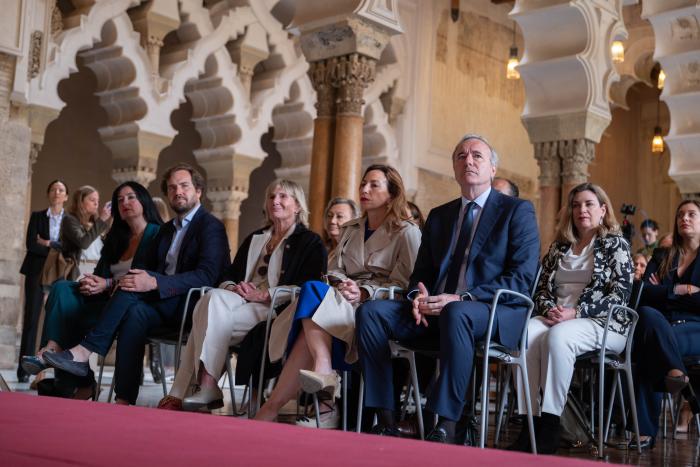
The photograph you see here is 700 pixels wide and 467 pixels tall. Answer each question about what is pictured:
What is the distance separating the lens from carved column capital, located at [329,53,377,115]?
8508mm

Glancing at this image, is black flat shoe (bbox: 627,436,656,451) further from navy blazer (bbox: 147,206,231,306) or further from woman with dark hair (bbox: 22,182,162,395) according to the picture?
woman with dark hair (bbox: 22,182,162,395)

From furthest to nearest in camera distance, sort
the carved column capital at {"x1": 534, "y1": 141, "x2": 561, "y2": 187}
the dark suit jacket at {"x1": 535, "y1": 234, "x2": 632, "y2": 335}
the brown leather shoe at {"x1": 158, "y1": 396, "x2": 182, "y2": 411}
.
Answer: the carved column capital at {"x1": 534, "y1": 141, "x2": 561, "y2": 187} → the brown leather shoe at {"x1": 158, "y1": 396, "x2": 182, "y2": 411} → the dark suit jacket at {"x1": 535, "y1": 234, "x2": 632, "y2": 335}

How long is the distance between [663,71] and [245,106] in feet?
18.7

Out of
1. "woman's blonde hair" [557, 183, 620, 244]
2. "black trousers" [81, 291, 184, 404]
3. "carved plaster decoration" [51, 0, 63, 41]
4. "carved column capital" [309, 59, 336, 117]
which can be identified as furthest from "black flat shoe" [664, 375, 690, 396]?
"carved plaster decoration" [51, 0, 63, 41]

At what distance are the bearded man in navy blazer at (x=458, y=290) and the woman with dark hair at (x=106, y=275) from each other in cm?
184

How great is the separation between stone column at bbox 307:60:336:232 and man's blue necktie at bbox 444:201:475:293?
450 cm

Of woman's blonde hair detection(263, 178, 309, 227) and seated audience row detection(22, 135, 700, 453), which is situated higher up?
woman's blonde hair detection(263, 178, 309, 227)

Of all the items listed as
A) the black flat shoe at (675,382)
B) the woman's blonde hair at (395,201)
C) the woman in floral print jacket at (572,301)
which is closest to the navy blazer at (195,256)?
the woman's blonde hair at (395,201)

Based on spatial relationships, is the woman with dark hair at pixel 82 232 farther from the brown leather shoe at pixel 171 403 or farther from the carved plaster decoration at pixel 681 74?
the carved plaster decoration at pixel 681 74

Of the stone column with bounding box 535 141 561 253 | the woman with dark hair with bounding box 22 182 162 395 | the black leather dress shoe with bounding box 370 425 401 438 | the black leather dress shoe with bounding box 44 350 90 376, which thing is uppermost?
the stone column with bounding box 535 141 561 253

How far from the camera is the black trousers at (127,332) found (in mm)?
4895

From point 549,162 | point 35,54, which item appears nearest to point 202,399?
point 35,54

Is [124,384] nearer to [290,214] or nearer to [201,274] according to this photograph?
[201,274]

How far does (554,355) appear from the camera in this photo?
4230 millimetres
